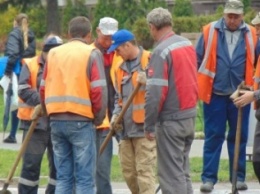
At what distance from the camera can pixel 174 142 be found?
9.37 metres

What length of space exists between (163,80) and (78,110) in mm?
857

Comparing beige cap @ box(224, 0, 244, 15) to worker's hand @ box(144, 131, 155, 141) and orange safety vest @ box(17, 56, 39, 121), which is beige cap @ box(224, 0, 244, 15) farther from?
worker's hand @ box(144, 131, 155, 141)

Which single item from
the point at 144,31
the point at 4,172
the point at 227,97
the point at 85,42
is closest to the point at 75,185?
the point at 85,42

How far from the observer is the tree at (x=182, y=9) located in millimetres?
41938

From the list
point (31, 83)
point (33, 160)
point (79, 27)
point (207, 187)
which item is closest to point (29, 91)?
point (31, 83)

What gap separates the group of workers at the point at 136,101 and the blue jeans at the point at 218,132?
0.04ft

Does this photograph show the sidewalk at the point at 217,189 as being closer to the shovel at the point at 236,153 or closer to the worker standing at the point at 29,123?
the shovel at the point at 236,153

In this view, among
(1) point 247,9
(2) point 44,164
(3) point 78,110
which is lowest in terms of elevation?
(1) point 247,9

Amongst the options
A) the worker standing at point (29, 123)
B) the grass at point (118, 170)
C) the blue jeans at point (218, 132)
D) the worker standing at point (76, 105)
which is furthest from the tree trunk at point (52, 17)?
the worker standing at point (76, 105)

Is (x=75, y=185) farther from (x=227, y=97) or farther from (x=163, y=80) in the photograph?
(x=227, y=97)

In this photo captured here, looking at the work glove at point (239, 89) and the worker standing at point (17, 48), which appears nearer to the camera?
the work glove at point (239, 89)

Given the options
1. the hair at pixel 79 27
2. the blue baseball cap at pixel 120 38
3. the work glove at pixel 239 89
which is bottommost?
the work glove at pixel 239 89

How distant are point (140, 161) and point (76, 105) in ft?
3.72

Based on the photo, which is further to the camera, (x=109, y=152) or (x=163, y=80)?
(x=109, y=152)
